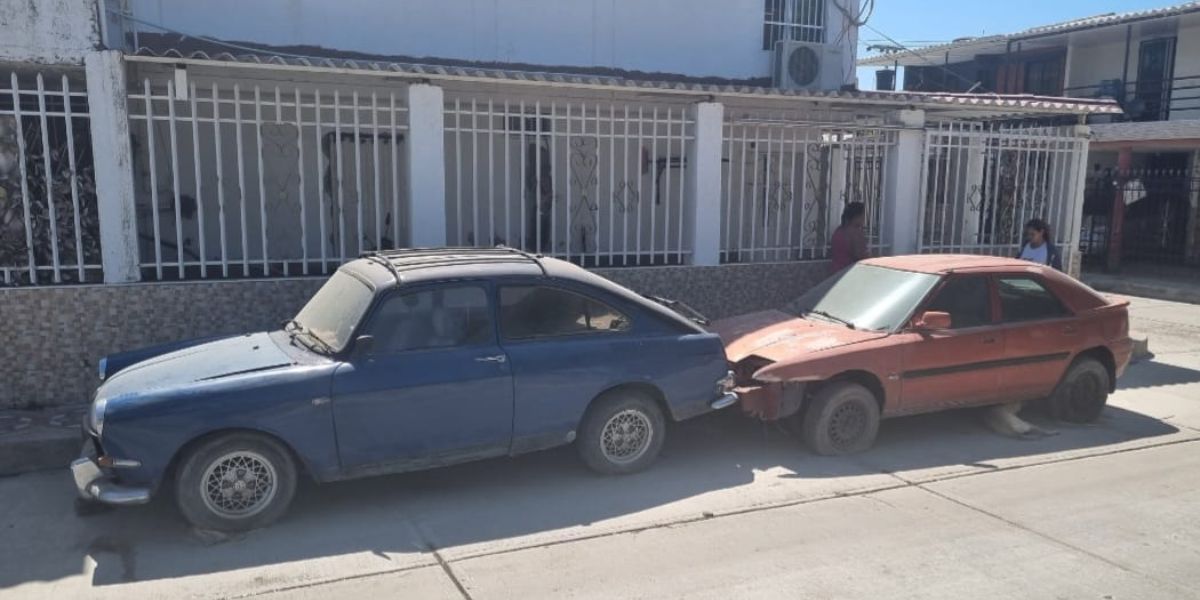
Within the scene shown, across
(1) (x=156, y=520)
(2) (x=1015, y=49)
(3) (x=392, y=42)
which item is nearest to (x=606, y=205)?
(3) (x=392, y=42)

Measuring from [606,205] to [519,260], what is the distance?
572 centimetres

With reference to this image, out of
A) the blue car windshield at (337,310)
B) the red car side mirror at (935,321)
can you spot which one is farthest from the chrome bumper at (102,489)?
the red car side mirror at (935,321)

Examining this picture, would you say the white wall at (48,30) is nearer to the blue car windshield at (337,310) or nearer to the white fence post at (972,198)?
the blue car windshield at (337,310)

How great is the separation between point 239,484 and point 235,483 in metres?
0.02

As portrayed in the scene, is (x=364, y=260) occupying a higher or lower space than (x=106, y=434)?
higher

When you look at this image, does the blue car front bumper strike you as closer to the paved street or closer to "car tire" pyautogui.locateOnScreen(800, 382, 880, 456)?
the paved street

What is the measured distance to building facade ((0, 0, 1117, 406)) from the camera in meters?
6.67

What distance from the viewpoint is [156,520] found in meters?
4.80

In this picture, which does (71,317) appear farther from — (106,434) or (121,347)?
(106,434)

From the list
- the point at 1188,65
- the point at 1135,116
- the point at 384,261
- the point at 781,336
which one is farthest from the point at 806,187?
the point at 1188,65

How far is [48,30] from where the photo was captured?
21.1 ft

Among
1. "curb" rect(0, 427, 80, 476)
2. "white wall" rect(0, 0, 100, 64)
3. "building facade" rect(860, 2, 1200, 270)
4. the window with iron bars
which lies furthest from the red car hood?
"building facade" rect(860, 2, 1200, 270)

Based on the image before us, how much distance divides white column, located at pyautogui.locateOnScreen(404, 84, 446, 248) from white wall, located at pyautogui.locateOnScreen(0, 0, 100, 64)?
2.54 metres

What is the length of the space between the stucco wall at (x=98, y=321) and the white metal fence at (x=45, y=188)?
11.1 inches
